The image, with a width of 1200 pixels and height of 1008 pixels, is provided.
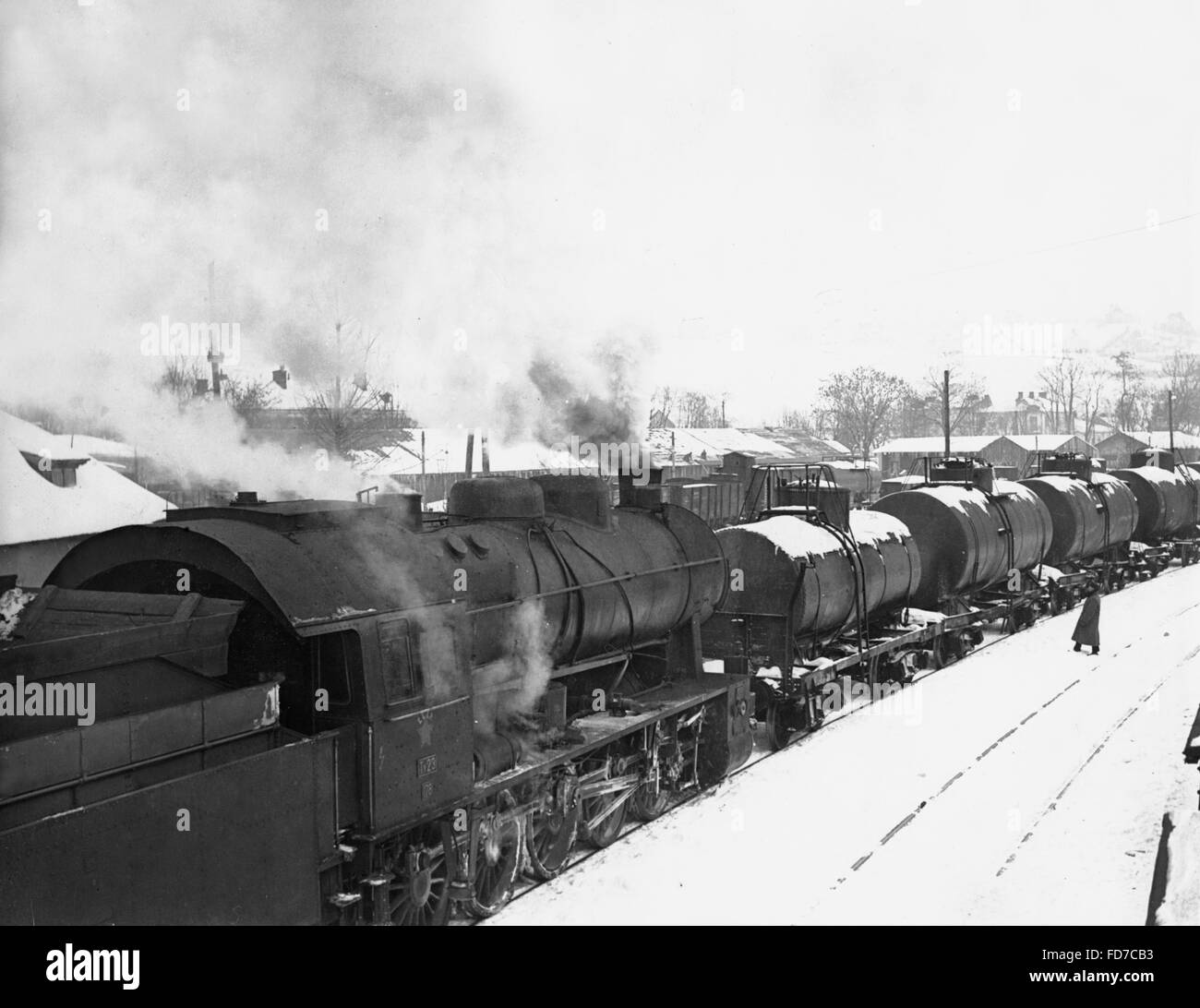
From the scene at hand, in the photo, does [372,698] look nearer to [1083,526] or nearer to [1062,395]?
[1083,526]

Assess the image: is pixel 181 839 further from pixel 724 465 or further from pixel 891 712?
pixel 724 465

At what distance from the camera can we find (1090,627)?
18344mm

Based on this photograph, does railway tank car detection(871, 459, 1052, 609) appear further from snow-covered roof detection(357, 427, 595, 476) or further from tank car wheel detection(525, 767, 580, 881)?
snow-covered roof detection(357, 427, 595, 476)

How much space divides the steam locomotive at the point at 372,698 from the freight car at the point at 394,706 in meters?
0.02

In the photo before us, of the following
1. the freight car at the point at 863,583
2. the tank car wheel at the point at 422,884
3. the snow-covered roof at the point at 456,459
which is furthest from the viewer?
the snow-covered roof at the point at 456,459

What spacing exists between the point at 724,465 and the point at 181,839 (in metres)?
39.8

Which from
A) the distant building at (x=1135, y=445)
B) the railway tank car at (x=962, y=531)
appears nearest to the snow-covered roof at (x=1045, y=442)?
the distant building at (x=1135, y=445)

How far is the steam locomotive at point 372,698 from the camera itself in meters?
4.52

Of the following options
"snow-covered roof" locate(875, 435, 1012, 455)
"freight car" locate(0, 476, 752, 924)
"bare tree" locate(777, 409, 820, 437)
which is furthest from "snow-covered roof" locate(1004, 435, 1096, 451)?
"freight car" locate(0, 476, 752, 924)

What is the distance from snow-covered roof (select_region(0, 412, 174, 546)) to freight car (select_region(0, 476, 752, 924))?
8289 millimetres

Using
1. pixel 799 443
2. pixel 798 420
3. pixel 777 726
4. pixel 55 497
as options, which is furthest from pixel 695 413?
pixel 777 726

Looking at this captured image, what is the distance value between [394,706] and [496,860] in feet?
7.61

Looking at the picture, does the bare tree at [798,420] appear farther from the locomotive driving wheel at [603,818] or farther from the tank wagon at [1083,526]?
the locomotive driving wheel at [603,818]
